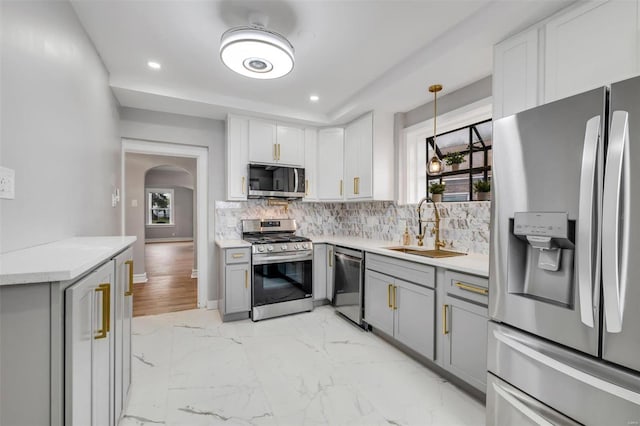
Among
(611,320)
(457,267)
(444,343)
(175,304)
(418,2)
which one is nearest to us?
(611,320)

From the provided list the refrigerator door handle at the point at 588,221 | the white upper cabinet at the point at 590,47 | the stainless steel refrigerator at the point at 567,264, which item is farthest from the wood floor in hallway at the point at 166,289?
the white upper cabinet at the point at 590,47

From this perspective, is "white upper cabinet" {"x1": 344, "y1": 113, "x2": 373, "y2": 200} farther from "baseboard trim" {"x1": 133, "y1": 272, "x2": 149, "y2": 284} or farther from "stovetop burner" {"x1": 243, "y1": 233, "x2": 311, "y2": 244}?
"baseboard trim" {"x1": 133, "y1": 272, "x2": 149, "y2": 284}

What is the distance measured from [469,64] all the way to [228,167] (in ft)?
8.61

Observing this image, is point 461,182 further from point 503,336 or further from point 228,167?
point 228,167

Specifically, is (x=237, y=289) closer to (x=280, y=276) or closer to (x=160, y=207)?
(x=280, y=276)

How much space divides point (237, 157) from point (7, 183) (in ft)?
7.87

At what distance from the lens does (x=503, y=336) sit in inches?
54.9

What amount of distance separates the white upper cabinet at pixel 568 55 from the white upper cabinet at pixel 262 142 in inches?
98.3

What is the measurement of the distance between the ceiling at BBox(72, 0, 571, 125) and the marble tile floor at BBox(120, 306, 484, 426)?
2.39 m

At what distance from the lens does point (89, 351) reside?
103 centimetres

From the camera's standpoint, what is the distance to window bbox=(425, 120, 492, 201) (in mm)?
2629

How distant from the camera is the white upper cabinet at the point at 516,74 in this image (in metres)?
1.68

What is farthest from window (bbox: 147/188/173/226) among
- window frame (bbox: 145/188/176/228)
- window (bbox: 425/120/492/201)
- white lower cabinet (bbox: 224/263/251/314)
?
window (bbox: 425/120/492/201)

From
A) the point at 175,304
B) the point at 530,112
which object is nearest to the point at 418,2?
the point at 530,112
